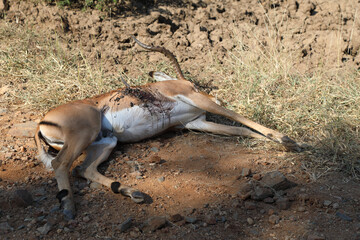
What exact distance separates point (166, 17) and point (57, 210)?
424 cm

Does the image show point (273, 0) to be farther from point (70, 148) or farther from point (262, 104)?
point (70, 148)

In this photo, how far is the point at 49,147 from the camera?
4266mm

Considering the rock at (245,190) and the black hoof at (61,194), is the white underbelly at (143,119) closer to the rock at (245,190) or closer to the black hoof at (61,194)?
the black hoof at (61,194)

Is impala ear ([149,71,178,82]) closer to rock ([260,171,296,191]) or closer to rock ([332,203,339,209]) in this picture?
rock ([260,171,296,191])

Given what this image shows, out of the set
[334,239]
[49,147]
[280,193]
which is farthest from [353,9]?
[49,147]

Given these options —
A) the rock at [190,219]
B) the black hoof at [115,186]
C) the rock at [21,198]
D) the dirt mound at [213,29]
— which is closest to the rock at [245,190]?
the rock at [190,219]

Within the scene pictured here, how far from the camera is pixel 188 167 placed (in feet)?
13.4

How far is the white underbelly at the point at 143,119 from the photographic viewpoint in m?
4.50

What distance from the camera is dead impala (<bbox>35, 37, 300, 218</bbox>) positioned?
383 centimetres

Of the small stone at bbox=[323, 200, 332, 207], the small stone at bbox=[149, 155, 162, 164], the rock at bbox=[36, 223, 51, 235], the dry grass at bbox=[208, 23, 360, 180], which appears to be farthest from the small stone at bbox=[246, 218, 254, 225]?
the rock at bbox=[36, 223, 51, 235]

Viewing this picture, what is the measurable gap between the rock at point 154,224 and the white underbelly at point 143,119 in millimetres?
1649

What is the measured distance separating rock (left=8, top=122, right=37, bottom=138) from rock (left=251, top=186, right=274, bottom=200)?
2.80 m

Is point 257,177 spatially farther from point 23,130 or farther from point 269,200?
point 23,130

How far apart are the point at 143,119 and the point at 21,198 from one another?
67.2 inches
